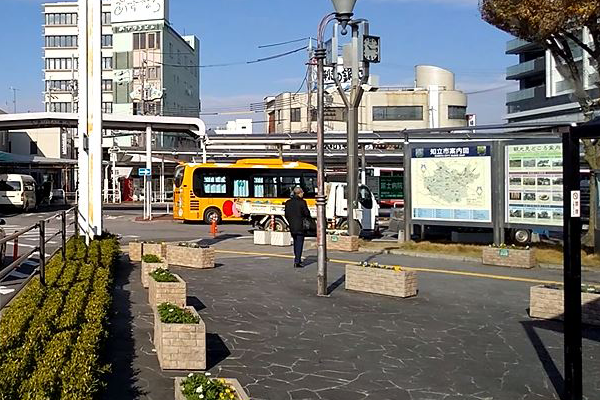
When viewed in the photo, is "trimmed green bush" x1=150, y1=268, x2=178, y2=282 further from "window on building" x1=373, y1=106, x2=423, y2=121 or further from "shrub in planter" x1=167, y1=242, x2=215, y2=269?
"window on building" x1=373, y1=106, x2=423, y2=121

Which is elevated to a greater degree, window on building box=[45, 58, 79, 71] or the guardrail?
window on building box=[45, 58, 79, 71]

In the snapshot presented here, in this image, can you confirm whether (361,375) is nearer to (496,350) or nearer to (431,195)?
(496,350)

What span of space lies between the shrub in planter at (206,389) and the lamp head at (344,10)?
23.4 ft

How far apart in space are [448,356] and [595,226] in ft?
A: 34.8

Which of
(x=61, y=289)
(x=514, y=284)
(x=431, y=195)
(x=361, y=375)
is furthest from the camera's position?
(x=431, y=195)

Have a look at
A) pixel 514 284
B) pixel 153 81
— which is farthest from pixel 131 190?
pixel 514 284

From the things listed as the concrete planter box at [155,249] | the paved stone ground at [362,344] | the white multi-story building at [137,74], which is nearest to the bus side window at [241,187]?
the concrete planter box at [155,249]

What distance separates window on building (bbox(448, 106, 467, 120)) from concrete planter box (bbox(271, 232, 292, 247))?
61.5 m

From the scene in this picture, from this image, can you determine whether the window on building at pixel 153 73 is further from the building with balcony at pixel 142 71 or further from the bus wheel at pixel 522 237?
the bus wheel at pixel 522 237

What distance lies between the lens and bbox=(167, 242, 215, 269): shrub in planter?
604 inches

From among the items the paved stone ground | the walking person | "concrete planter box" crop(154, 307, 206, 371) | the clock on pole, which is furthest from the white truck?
"concrete planter box" crop(154, 307, 206, 371)

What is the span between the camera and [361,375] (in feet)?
23.1

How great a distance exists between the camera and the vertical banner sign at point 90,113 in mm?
16469

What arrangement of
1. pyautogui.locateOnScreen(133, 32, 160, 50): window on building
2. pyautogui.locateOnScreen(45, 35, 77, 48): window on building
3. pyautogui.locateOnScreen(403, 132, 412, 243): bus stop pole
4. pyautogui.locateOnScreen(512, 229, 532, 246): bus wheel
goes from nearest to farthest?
pyautogui.locateOnScreen(403, 132, 412, 243): bus stop pole, pyautogui.locateOnScreen(512, 229, 532, 246): bus wheel, pyautogui.locateOnScreen(133, 32, 160, 50): window on building, pyautogui.locateOnScreen(45, 35, 77, 48): window on building
